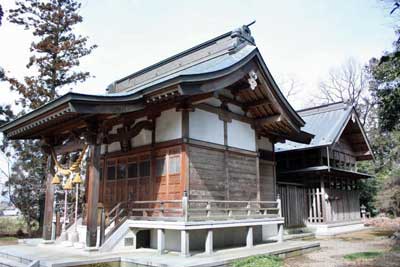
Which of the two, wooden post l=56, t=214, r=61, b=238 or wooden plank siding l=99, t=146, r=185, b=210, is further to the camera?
wooden post l=56, t=214, r=61, b=238

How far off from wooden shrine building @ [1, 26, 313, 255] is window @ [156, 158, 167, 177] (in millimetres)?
31

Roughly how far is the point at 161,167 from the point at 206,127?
187cm

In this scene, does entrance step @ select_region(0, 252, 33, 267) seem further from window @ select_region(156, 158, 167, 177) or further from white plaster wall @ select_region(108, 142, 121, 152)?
white plaster wall @ select_region(108, 142, 121, 152)

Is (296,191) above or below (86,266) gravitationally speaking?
above

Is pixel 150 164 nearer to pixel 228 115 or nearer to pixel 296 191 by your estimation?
pixel 228 115

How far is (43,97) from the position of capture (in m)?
17.8

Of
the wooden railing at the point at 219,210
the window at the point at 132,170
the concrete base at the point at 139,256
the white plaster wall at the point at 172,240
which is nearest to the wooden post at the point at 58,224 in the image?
the concrete base at the point at 139,256

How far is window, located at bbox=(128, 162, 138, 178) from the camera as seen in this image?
37.5ft

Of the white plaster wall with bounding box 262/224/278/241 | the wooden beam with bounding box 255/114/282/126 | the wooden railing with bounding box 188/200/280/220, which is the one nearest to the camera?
the wooden railing with bounding box 188/200/280/220

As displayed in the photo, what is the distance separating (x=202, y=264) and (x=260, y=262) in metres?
1.69

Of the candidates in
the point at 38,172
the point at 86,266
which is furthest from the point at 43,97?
the point at 86,266

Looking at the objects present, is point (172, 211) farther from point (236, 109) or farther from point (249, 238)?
point (236, 109)

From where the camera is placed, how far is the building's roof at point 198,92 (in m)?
8.88

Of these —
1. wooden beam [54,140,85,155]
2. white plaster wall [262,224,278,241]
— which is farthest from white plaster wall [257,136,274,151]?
wooden beam [54,140,85,155]
